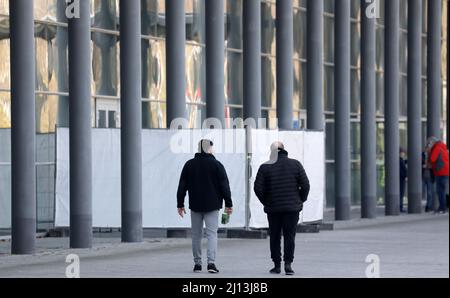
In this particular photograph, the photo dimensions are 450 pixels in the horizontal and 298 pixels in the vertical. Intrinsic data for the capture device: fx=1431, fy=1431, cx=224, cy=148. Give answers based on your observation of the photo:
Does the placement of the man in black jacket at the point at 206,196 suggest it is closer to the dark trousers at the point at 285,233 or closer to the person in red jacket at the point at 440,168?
the dark trousers at the point at 285,233

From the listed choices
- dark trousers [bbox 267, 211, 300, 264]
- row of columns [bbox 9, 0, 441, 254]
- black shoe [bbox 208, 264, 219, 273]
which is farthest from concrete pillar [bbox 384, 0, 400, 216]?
black shoe [bbox 208, 264, 219, 273]

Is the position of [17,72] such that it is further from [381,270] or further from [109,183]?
[381,270]

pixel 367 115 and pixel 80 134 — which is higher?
pixel 367 115

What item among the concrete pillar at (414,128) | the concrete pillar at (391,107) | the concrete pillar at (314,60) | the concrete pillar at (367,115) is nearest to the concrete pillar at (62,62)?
the concrete pillar at (314,60)

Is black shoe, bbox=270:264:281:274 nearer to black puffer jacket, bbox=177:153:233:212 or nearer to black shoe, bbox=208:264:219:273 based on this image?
black shoe, bbox=208:264:219:273

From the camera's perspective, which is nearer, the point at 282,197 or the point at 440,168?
the point at 282,197

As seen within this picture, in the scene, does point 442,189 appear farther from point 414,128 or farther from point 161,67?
point 161,67

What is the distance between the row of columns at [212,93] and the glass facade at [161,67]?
3.03 m

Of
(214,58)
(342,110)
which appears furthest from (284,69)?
(342,110)

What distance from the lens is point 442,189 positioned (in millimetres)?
35031

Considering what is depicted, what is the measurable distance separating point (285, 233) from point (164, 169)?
24.5 ft

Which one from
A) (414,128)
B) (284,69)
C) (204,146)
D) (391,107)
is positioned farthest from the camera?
(414,128)

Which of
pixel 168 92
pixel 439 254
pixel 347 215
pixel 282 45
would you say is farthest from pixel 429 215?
pixel 439 254

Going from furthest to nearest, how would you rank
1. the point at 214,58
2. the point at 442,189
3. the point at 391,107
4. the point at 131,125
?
the point at 442,189 < the point at 391,107 < the point at 214,58 < the point at 131,125
